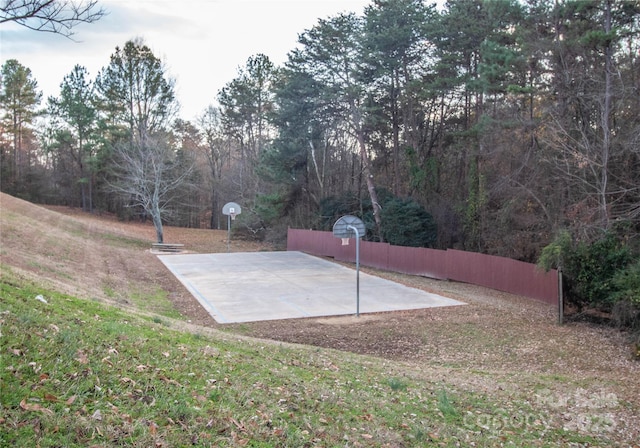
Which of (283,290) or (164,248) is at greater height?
(164,248)

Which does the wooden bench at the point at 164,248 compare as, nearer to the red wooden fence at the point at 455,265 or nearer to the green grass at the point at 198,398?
the red wooden fence at the point at 455,265

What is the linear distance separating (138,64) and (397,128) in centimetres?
2094

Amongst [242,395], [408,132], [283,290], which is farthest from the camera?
[408,132]

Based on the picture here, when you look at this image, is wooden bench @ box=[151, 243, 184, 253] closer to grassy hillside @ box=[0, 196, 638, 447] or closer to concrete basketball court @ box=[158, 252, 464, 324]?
concrete basketball court @ box=[158, 252, 464, 324]

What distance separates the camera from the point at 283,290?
15719 mm

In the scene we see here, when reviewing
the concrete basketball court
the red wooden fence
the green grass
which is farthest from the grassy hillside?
the red wooden fence

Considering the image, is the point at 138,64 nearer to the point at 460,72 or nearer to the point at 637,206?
the point at 460,72

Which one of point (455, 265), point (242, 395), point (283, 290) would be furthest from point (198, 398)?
point (455, 265)

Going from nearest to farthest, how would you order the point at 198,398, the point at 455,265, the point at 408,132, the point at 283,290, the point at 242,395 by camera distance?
the point at 198,398 < the point at 242,395 < the point at 283,290 < the point at 455,265 < the point at 408,132

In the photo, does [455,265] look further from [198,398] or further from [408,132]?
[198,398]

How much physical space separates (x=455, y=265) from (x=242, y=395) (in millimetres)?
15782

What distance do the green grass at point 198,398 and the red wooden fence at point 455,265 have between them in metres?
9.55

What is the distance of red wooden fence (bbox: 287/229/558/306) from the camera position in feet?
50.1

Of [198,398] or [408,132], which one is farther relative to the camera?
[408,132]
